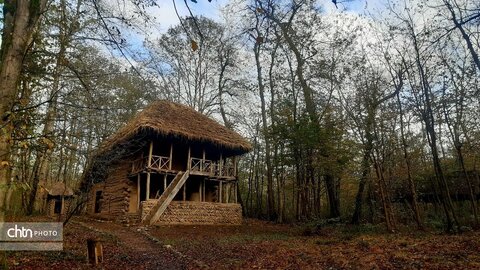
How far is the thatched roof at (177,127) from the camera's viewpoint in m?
17.8

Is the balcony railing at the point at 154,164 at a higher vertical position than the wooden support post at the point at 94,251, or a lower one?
higher

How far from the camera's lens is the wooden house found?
17.3m

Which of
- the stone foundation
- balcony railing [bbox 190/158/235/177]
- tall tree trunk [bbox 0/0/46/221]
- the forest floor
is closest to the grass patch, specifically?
the forest floor

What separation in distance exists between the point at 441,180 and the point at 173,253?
30.9 ft

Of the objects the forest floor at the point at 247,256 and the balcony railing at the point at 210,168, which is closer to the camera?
the forest floor at the point at 247,256

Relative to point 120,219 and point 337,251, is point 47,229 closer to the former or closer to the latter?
point 337,251

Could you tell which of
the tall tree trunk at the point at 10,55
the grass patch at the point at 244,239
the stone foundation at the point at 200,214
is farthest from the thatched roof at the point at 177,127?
the tall tree trunk at the point at 10,55

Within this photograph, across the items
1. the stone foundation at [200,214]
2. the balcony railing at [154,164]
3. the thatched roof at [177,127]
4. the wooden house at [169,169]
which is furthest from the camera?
the balcony railing at [154,164]

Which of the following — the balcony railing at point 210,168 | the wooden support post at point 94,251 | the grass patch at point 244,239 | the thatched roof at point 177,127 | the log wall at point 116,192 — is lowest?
the grass patch at point 244,239

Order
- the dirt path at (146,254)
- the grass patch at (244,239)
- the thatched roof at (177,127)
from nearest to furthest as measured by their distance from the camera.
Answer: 1. the dirt path at (146,254)
2. the grass patch at (244,239)
3. the thatched roof at (177,127)

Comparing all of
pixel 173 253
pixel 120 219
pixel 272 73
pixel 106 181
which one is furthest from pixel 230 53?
pixel 173 253

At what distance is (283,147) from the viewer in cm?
1894

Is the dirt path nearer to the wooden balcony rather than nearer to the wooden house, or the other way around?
the wooden house

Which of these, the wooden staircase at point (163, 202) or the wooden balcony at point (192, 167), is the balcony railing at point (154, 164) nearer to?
the wooden balcony at point (192, 167)
